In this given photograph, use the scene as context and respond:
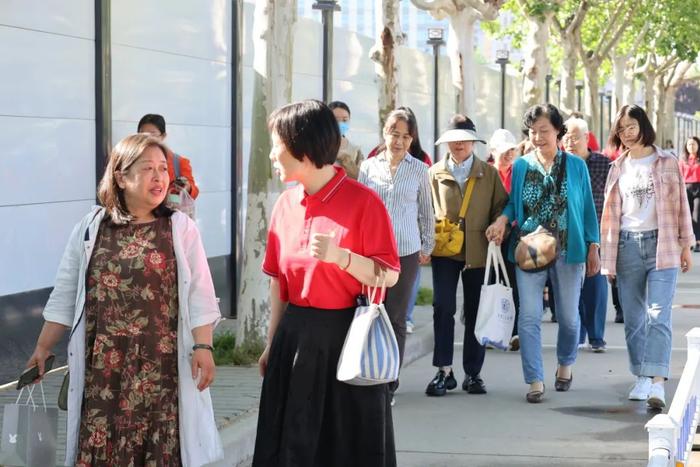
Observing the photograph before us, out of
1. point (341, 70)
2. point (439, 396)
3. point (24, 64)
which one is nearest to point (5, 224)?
point (24, 64)

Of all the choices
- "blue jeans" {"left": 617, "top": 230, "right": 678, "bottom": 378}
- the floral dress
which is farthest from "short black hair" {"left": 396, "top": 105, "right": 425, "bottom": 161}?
the floral dress

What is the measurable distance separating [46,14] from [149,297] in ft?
16.9

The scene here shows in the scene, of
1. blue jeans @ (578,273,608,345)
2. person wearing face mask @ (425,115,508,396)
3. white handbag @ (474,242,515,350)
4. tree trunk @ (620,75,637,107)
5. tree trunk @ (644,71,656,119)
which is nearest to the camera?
white handbag @ (474,242,515,350)

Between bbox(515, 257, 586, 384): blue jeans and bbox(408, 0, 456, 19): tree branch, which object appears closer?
bbox(515, 257, 586, 384): blue jeans

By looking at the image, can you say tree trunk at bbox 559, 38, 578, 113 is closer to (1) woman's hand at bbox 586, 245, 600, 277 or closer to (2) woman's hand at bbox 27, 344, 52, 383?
(1) woman's hand at bbox 586, 245, 600, 277

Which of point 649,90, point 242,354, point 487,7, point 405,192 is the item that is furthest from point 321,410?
point 649,90

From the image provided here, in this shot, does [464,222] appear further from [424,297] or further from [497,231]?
[424,297]

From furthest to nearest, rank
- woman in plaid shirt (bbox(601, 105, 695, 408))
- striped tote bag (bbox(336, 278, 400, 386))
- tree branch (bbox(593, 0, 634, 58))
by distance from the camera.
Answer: tree branch (bbox(593, 0, 634, 58)) < woman in plaid shirt (bbox(601, 105, 695, 408)) < striped tote bag (bbox(336, 278, 400, 386))

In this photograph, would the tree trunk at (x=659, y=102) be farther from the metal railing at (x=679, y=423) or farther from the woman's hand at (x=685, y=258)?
the metal railing at (x=679, y=423)

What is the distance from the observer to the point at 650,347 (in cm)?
884

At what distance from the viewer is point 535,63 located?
93.0 ft

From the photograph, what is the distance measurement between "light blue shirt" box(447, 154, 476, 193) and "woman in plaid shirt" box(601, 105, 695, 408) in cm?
93

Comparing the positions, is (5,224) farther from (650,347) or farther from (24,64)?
(650,347)

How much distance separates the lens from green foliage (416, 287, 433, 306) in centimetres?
1413
